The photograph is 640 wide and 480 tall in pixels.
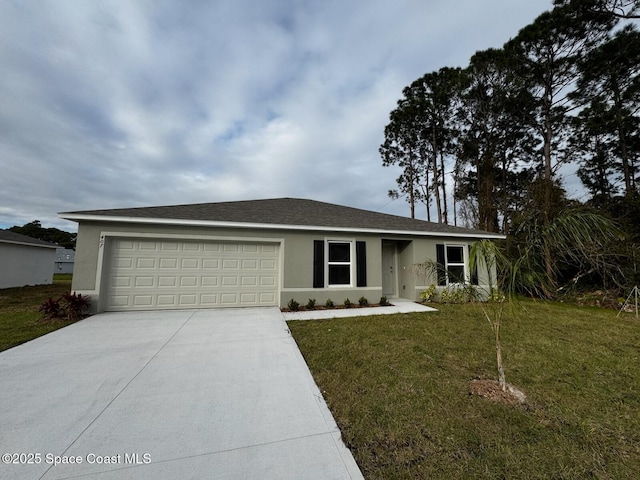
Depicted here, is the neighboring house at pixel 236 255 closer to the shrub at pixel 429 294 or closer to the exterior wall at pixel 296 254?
the exterior wall at pixel 296 254

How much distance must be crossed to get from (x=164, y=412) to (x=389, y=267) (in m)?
8.78

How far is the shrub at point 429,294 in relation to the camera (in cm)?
895

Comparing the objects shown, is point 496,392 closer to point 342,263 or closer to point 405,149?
point 342,263

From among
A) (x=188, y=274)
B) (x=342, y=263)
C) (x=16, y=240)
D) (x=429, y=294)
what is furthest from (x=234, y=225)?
(x=16, y=240)

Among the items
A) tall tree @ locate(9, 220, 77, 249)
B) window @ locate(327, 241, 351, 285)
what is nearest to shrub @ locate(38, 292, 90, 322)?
window @ locate(327, 241, 351, 285)

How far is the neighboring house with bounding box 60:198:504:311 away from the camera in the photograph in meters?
6.82

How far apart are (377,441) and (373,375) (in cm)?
124

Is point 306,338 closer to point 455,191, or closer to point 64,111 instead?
point 64,111

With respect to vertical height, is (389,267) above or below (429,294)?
above

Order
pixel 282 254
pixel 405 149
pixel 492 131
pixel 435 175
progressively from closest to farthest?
pixel 282 254 → pixel 492 131 → pixel 435 175 → pixel 405 149

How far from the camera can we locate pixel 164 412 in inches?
100

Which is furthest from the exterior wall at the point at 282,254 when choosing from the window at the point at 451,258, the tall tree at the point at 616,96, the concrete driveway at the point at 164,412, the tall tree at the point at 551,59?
the tall tree at the point at 616,96

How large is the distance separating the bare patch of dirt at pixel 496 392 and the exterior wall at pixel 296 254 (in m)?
5.21

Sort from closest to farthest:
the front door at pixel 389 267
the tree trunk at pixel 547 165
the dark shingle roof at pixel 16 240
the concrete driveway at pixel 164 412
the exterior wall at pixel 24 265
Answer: the concrete driveway at pixel 164 412 < the front door at pixel 389 267 < the tree trunk at pixel 547 165 < the dark shingle roof at pixel 16 240 < the exterior wall at pixel 24 265
